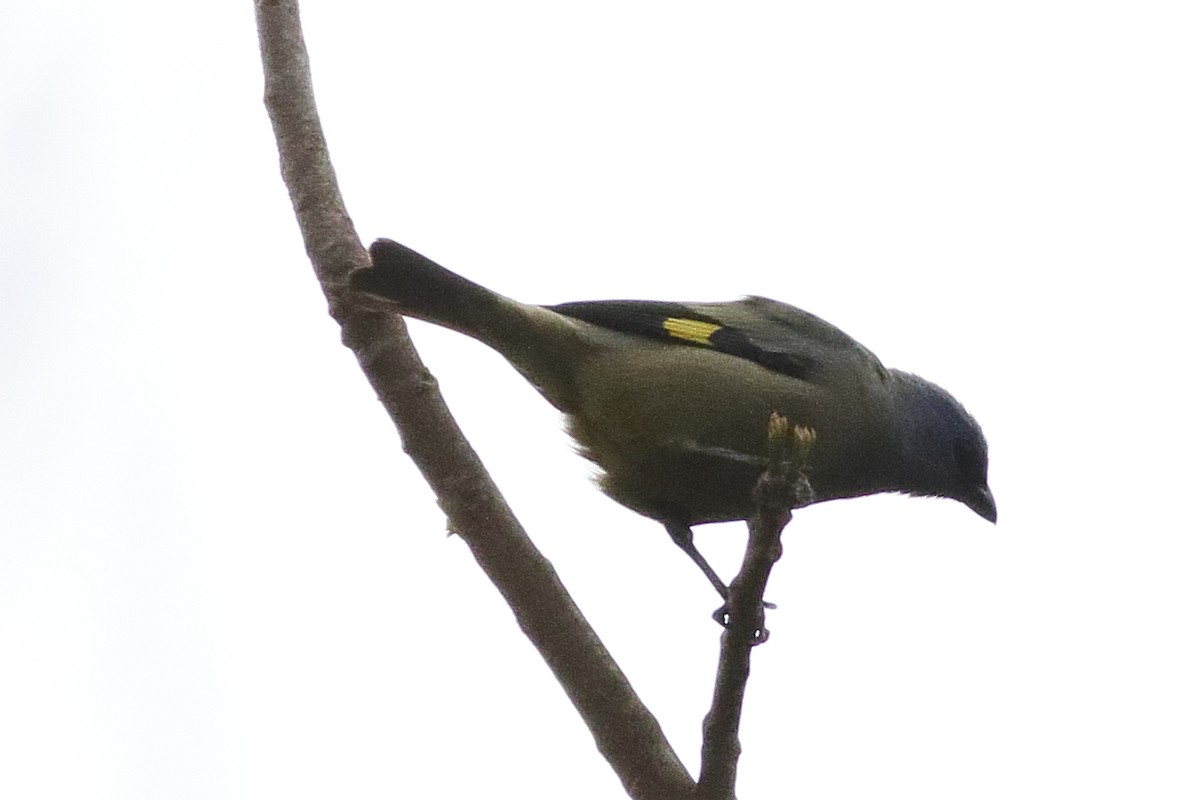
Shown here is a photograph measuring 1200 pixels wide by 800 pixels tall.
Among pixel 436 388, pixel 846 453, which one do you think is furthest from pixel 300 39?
pixel 846 453

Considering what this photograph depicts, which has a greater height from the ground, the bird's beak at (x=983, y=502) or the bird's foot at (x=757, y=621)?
the bird's beak at (x=983, y=502)

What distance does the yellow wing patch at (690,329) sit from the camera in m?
4.93

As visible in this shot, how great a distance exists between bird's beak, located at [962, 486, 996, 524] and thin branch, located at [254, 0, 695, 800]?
265 cm

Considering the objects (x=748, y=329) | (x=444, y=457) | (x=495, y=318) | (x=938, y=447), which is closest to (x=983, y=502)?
(x=938, y=447)

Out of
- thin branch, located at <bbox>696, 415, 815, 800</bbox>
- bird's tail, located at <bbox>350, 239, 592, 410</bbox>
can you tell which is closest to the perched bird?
bird's tail, located at <bbox>350, 239, 592, 410</bbox>

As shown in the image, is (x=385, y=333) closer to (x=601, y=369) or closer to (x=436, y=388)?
(x=436, y=388)

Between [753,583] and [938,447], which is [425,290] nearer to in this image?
[753,583]

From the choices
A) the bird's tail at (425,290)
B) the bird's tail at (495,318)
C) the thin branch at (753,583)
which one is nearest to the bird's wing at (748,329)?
the bird's tail at (495,318)

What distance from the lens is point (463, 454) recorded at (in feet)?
12.0

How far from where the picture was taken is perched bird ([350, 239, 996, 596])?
15.2 feet

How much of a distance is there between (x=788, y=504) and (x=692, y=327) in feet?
6.96

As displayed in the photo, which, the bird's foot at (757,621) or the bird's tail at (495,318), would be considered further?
the bird's tail at (495,318)

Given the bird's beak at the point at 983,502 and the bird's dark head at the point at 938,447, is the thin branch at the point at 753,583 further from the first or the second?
the bird's beak at the point at 983,502

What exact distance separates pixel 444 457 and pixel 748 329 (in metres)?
1.83
